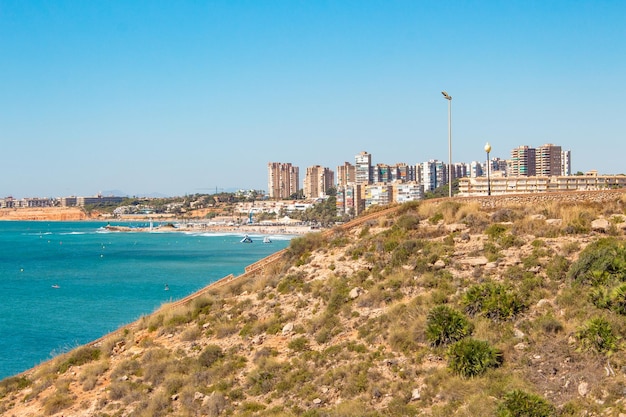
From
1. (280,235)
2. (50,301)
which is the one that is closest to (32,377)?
(50,301)

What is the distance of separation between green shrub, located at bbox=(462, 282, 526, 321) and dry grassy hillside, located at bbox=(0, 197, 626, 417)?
0.10 feet

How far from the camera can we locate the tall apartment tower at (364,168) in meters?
178

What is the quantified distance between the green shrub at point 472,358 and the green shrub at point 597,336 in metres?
1.54

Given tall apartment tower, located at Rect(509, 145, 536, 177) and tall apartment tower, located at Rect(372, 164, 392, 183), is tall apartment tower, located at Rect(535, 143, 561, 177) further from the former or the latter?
tall apartment tower, located at Rect(372, 164, 392, 183)

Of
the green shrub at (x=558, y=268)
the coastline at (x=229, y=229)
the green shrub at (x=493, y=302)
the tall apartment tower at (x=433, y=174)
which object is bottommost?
the coastline at (x=229, y=229)

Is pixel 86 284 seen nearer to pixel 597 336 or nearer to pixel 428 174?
pixel 597 336

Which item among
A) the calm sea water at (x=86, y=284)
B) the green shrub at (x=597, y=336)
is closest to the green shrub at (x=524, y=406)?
the green shrub at (x=597, y=336)

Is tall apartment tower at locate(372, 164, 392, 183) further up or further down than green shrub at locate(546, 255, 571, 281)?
further up

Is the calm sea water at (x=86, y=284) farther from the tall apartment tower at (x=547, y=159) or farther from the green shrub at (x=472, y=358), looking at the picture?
the tall apartment tower at (x=547, y=159)

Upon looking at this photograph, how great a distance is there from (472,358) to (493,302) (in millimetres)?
2212

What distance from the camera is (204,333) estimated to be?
17.5 m

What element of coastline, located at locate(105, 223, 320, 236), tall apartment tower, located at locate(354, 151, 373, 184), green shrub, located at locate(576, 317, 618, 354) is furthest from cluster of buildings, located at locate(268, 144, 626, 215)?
green shrub, located at locate(576, 317, 618, 354)

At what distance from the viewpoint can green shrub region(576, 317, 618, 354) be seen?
38.0ft

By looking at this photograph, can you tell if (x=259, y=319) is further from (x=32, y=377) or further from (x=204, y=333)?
(x=32, y=377)
